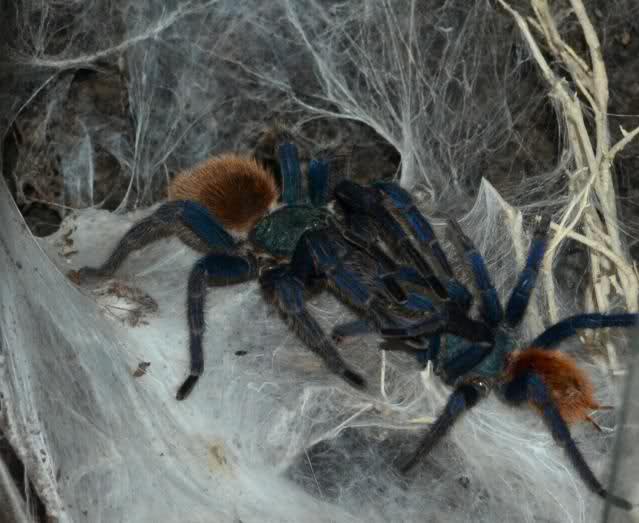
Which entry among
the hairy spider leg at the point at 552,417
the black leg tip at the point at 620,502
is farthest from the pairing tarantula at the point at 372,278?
the black leg tip at the point at 620,502

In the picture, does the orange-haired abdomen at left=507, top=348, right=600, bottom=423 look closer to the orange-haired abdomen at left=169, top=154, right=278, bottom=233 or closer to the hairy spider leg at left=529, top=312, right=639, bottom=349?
the hairy spider leg at left=529, top=312, right=639, bottom=349

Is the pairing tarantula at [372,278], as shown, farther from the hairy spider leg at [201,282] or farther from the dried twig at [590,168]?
the dried twig at [590,168]

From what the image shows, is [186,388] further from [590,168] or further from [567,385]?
[590,168]

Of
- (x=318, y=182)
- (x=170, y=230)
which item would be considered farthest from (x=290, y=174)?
(x=170, y=230)

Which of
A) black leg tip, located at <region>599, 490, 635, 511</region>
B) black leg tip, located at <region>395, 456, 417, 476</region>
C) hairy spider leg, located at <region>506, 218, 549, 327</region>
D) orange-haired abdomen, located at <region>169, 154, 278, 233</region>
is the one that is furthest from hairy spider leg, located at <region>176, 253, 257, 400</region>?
black leg tip, located at <region>599, 490, 635, 511</region>

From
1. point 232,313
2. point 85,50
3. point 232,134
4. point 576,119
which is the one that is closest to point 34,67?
point 85,50

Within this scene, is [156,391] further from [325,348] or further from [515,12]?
[515,12]

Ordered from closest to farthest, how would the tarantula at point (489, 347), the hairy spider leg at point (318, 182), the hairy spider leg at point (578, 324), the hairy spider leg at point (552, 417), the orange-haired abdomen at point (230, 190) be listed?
the hairy spider leg at point (552, 417), the tarantula at point (489, 347), the hairy spider leg at point (578, 324), the orange-haired abdomen at point (230, 190), the hairy spider leg at point (318, 182)
